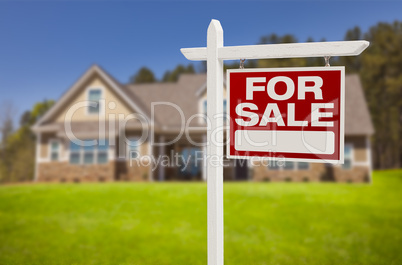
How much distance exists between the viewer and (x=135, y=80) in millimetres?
42719

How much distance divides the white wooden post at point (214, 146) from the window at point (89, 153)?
1598 centimetres

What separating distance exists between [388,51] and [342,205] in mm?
26804

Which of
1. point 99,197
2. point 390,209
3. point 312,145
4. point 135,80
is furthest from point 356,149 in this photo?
point 135,80

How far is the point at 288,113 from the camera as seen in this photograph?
4.12 meters

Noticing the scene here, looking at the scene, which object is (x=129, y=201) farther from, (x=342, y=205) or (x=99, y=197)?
(x=342, y=205)

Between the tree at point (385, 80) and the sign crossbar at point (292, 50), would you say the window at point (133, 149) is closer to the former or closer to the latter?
the sign crossbar at point (292, 50)

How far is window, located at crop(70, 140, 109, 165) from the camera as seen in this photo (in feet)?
63.9

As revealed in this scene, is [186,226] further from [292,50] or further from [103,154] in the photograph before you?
[103,154]

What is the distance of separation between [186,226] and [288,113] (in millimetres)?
6673

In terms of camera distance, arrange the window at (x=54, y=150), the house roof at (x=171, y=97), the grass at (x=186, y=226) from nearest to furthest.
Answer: the grass at (x=186, y=226)
the window at (x=54, y=150)
the house roof at (x=171, y=97)

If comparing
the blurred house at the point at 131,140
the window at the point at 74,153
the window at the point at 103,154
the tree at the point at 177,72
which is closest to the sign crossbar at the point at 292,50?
the blurred house at the point at 131,140

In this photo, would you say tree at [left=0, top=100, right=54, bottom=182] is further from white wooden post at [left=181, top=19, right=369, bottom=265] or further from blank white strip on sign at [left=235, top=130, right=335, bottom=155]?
blank white strip on sign at [left=235, top=130, right=335, bottom=155]

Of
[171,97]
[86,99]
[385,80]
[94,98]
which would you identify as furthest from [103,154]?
[385,80]

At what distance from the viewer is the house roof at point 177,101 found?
20.4m
